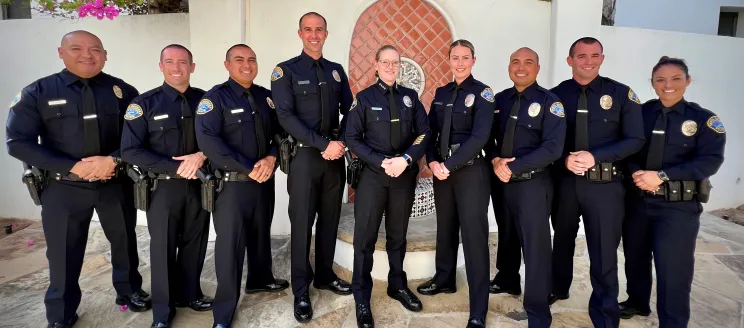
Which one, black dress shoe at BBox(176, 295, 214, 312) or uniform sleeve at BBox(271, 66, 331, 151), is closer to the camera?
uniform sleeve at BBox(271, 66, 331, 151)

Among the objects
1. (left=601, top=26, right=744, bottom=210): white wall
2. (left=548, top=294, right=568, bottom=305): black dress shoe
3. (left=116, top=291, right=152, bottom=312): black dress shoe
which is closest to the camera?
(left=116, top=291, right=152, bottom=312): black dress shoe

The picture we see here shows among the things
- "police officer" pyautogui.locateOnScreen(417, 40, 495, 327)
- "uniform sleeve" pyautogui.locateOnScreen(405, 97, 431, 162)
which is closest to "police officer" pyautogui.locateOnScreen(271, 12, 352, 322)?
"uniform sleeve" pyautogui.locateOnScreen(405, 97, 431, 162)

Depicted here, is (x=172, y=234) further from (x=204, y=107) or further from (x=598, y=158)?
(x=598, y=158)

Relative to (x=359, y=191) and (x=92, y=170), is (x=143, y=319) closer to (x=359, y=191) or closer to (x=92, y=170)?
(x=92, y=170)

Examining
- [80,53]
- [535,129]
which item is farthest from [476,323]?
[80,53]

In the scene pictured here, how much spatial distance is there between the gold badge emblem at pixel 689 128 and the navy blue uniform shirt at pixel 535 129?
0.78 metres

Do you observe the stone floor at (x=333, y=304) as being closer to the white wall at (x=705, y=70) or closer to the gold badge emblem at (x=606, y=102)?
the gold badge emblem at (x=606, y=102)

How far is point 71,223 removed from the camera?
303cm

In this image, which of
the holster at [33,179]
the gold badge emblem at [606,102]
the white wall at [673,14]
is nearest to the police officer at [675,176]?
the gold badge emblem at [606,102]

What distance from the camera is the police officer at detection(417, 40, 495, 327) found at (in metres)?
3.02

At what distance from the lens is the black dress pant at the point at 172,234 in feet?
9.93

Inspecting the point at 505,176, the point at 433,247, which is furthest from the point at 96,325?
the point at 505,176

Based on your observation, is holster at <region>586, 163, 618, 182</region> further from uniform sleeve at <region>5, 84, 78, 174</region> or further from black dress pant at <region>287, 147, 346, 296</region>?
uniform sleeve at <region>5, 84, 78, 174</region>

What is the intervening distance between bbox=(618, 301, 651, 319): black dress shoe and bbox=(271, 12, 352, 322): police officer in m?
2.44
